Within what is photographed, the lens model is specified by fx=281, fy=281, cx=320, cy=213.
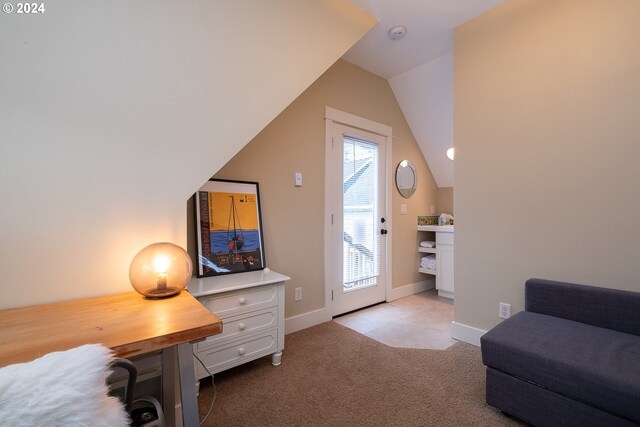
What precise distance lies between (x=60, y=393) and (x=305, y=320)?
2.21 meters

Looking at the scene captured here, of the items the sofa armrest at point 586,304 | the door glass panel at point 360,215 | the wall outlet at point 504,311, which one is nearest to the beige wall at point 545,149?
the wall outlet at point 504,311

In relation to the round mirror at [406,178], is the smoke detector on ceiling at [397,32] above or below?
above

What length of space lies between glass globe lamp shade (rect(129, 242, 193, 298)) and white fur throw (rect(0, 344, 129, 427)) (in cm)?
61

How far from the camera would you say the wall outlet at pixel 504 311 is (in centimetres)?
206

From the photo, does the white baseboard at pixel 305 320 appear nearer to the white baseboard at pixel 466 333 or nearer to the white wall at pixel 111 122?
the white baseboard at pixel 466 333

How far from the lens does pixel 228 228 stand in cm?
209

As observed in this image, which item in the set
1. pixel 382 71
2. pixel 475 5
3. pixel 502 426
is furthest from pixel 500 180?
pixel 382 71

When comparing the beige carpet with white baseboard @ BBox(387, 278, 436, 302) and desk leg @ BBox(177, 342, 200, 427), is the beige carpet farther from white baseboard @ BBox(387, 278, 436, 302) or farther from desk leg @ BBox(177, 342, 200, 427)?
white baseboard @ BBox(387, 278, 436, 302)

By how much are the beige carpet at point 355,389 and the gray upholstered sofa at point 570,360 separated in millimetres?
205

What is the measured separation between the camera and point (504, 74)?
6.89ft

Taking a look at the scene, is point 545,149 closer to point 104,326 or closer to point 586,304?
point 586,304

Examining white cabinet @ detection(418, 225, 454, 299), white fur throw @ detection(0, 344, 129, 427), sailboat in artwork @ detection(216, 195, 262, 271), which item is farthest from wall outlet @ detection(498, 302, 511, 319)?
white fur throw @ detection(0, 344, 129, 427)

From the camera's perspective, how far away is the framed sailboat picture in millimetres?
1976

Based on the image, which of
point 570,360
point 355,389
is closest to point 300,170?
point 355,389
